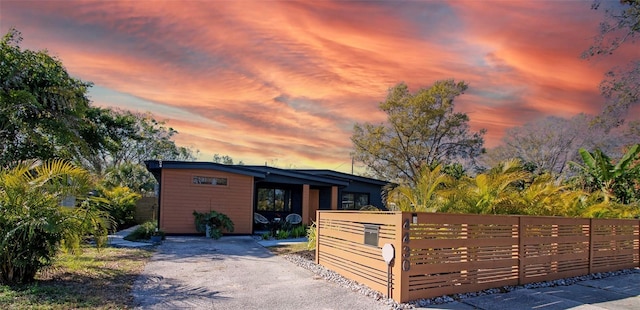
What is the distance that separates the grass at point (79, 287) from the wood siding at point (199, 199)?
19.9 ft

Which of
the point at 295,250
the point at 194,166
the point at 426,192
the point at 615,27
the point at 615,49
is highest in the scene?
the point at 615,27

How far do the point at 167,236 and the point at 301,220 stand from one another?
5.53m

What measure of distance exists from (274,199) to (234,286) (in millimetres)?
12286

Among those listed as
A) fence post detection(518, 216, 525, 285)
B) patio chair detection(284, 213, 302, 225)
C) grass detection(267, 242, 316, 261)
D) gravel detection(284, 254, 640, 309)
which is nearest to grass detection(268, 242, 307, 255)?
grass detection(267, 242, 316, 261)

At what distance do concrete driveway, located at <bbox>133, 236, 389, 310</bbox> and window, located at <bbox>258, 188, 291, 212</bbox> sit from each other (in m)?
8.56

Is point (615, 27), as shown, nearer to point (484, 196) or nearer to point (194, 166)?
point (484, 196)

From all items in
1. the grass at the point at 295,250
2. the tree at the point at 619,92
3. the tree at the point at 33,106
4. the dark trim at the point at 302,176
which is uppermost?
the tree at the point at 619,92

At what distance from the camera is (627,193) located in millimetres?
14398

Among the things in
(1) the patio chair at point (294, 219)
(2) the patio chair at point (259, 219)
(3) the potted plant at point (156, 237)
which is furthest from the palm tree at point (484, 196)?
(2) the patio chair at point (259, 219)

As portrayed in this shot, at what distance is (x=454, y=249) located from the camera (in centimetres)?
619

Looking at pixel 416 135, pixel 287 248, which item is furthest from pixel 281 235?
pixel 416 135

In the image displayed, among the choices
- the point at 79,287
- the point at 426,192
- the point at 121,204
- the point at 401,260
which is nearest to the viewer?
the point at 401,260

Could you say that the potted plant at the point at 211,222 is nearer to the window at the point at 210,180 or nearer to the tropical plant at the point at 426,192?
the window at the point at 210,180

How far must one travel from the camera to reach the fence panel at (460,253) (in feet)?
19.1
